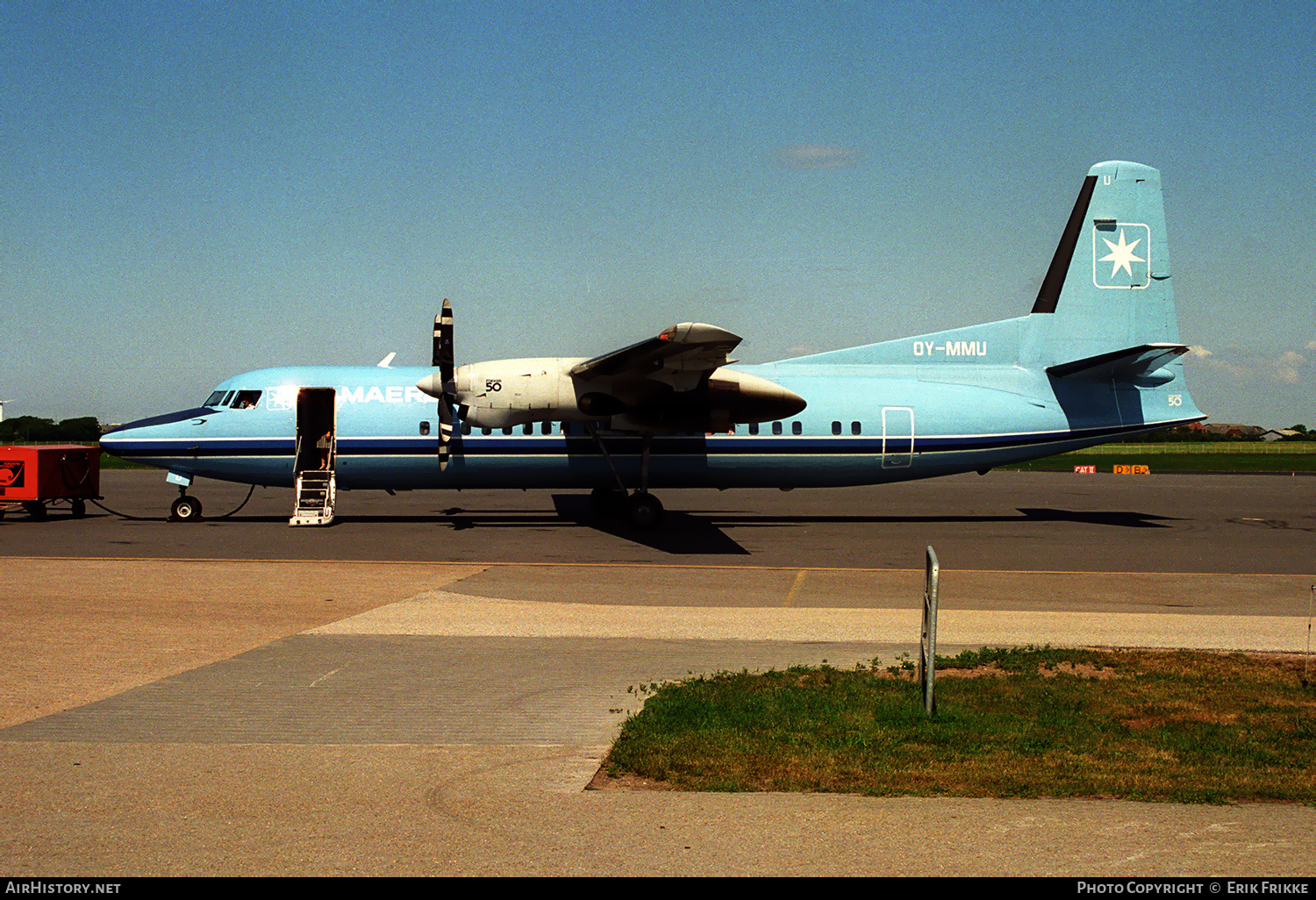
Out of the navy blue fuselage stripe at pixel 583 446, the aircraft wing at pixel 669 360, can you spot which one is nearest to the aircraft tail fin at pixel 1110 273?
the navy blue fuselage stripe at pixel 583 446

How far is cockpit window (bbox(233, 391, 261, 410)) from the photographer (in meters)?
24.7

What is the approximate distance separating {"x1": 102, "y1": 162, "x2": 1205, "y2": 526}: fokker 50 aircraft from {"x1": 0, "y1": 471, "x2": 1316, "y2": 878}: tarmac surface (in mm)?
1481

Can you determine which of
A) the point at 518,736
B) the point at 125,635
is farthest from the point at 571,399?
the point at 518,736

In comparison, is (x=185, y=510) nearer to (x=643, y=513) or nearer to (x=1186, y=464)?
(x=643, y=513)

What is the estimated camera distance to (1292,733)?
7.63m

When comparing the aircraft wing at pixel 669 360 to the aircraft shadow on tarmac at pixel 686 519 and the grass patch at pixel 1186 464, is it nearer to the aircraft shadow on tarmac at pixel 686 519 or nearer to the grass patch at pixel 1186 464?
the aircraft shadow on tarmac at pixel 686 519

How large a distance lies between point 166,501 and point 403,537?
1606cm

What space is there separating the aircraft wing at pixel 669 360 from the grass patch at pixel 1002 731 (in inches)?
380

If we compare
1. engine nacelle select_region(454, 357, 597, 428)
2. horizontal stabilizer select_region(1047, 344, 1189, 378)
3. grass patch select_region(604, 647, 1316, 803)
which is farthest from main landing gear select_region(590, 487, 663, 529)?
grass patch select_region(604, 647, 1316, 803)

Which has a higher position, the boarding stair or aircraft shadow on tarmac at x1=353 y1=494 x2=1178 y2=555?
the boarding stair

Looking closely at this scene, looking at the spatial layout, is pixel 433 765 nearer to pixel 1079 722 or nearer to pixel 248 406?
pixel 1079 722

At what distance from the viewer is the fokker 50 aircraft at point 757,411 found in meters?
23.1

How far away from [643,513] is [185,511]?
1137 centimetres

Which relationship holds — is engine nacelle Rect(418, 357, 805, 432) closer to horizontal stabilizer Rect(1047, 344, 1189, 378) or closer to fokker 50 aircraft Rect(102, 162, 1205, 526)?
fokker 50 aircraft Rect(102, 162, 1205, 526)
